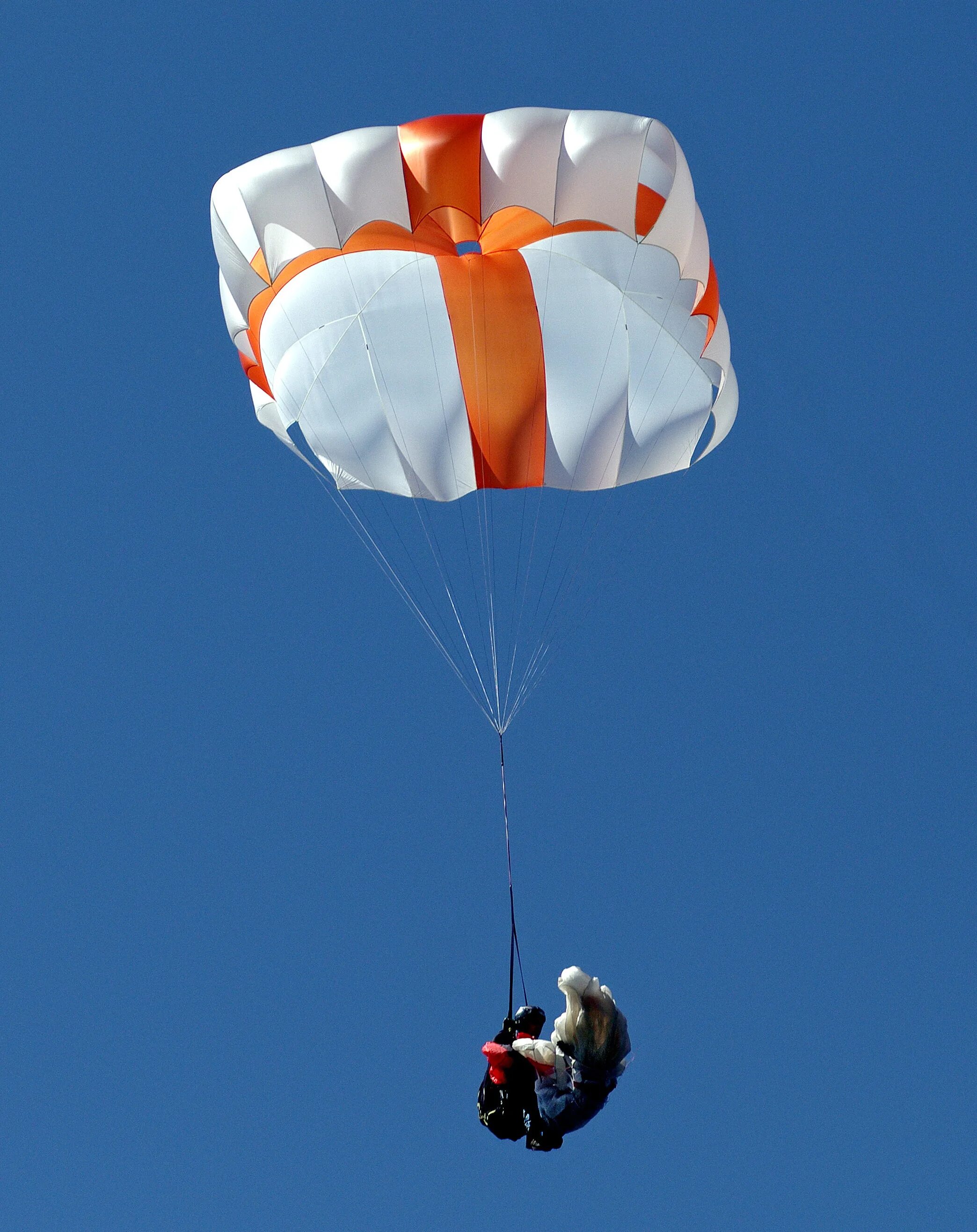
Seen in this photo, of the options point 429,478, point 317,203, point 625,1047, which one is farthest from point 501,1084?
point 317,203

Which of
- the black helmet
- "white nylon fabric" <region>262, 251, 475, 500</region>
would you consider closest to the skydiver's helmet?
the black helmet

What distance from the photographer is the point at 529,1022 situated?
482 inches

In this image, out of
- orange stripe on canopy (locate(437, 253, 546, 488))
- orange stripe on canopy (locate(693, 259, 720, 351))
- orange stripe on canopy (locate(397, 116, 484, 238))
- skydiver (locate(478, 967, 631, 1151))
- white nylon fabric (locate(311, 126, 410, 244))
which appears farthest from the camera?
orange stripe on canopy (locate(437, 253, 546, 488))

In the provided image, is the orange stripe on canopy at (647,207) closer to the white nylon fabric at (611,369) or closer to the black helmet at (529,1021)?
the white nylon fabric at (611,369)

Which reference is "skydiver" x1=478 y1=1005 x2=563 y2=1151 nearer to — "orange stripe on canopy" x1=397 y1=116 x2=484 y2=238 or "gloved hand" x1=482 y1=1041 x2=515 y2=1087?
"gloved hand" x1=482 y1=1041 x2=515 y2=1087

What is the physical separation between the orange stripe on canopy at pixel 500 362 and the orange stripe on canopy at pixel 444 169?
1849mm

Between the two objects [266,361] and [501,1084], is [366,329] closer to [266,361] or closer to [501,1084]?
[266,361]

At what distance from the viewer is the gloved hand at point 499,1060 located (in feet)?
39.8

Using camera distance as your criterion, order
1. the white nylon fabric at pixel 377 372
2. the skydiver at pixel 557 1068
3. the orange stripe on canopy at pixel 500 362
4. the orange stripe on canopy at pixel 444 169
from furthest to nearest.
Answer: the orange stripe on canopy at pixel 500 362 < the white nylon fabric at pixel 377 372 < the orange stripe on canopy at pixel 444 169 < the skydiver at pixel 557 1068

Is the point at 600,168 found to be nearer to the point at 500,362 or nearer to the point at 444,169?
the point at 444,169

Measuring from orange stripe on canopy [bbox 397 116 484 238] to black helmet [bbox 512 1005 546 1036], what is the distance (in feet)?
16.7

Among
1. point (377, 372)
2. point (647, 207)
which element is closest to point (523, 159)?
point (647, 207)

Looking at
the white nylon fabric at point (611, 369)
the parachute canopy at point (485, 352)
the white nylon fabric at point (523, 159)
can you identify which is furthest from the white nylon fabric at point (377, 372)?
the white nylon fabric at point (523, 159)

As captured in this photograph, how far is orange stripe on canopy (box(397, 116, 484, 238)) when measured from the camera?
1250 cm
